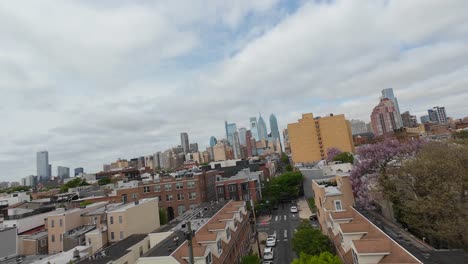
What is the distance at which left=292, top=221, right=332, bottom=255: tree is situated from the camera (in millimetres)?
29203

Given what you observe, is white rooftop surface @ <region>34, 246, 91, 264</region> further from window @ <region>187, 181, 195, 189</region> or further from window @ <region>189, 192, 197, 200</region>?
window @ <region>187, 181, 195, 189</region>

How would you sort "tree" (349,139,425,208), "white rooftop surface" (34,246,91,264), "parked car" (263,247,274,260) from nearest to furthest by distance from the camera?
"white rooftop surface" (34,246,91,264) < "tree" (349,139,425,208) < "parked car" (263,247,274,260)

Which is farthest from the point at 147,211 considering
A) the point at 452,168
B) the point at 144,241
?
the point at 452,168

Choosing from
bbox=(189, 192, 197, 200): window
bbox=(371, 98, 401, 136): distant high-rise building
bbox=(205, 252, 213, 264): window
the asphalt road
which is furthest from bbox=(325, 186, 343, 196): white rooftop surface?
bbox=(371, 98, 401, 136): distant high-rise building

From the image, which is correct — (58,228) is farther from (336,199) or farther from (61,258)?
(336,199)

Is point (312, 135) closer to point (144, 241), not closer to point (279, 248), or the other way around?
point (279, 248)

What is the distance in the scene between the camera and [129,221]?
3872 centimetres

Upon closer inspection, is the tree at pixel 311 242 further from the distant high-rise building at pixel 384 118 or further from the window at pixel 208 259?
the distant high-rise building at pixel 384 118

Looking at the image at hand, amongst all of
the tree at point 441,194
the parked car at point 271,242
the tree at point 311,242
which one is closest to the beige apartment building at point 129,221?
the parked car at point 271,242

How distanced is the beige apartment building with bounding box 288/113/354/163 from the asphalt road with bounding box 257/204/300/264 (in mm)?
55231

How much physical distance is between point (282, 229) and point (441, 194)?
109ft

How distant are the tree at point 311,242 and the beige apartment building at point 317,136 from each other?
96.3m

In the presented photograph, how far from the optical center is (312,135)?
126 m

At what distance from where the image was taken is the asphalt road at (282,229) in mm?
39122
